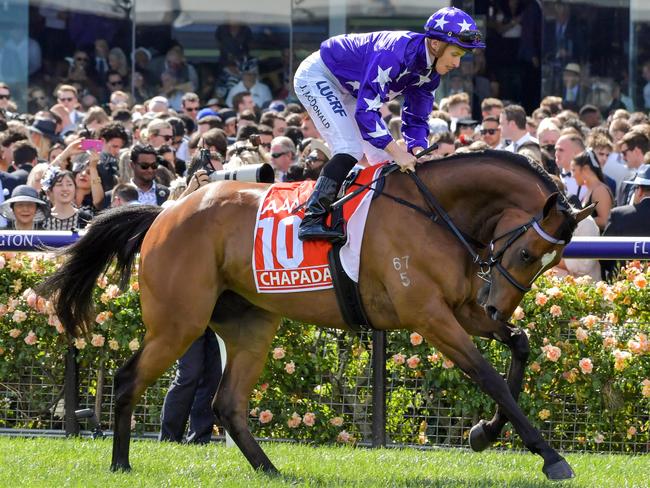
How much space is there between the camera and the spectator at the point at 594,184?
10.2 m

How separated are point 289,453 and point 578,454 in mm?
1652

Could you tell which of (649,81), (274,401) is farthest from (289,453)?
(649,81)

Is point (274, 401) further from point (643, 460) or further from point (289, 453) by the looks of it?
point (643, 460)

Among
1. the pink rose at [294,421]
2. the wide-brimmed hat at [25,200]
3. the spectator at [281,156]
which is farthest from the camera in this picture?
the spectator at [281,156]

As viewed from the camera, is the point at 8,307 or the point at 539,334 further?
the point at 8,307

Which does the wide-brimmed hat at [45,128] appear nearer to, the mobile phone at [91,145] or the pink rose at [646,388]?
the mobile phone at [91,145]

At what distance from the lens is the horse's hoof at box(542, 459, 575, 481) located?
5.96 metres

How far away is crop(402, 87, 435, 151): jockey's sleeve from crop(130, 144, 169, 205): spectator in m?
3.56

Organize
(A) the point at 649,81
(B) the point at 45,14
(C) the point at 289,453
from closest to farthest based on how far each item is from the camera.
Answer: (C) the point at 289,453 < (A) the point at 649,81 < (B) the point at 45,14

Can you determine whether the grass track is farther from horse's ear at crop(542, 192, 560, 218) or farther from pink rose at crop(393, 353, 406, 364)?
horse's ear at crop(542, 192, 560, 218)

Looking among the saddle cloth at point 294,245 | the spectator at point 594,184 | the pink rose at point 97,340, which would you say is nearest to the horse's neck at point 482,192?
the saddle cloth at point 294,245

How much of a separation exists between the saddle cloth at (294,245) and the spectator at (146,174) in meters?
3.31

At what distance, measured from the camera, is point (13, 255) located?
333 inches

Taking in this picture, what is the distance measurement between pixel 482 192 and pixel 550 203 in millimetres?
497
